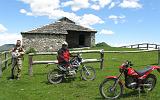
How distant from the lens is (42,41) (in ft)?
157

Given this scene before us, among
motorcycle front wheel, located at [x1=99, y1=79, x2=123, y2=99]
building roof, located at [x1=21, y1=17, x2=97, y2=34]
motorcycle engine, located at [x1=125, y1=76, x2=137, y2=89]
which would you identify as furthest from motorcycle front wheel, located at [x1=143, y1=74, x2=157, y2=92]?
building roof, located at [x1=21, y1=17, x2=97, y2=34]

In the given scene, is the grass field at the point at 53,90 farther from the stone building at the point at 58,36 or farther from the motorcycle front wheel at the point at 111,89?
the stone building at the point at 58,36

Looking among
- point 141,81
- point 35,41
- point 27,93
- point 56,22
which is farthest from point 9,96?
point 56,22

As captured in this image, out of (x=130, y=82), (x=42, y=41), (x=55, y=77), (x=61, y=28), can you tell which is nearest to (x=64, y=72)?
(x=55, y=77)

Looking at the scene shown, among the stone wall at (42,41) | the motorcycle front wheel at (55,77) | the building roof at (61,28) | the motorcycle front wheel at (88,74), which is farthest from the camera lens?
the building roof at (61,28)

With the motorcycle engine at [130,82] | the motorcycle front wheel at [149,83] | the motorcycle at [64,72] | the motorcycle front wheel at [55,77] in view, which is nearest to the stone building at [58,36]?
the motorcycle at [64,72]

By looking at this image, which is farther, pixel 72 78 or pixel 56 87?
pixel 72 78

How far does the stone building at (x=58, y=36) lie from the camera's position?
157ft

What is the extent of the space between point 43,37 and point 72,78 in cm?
3317

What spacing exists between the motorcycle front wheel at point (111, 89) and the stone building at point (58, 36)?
36.7 meters

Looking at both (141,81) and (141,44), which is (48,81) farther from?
(141,44)

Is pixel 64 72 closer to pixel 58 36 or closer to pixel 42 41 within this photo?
pixel 42 41

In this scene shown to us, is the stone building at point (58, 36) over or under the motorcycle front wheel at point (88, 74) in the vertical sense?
over

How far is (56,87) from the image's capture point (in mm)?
13797
